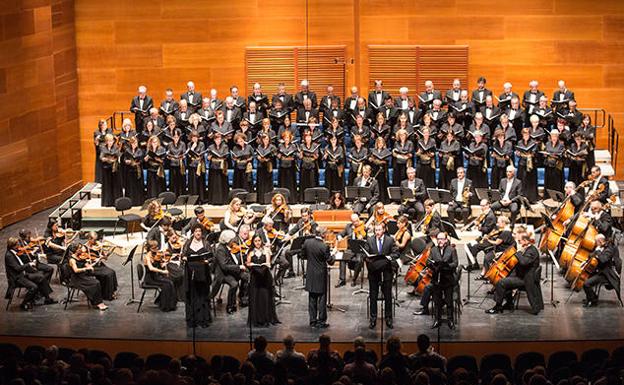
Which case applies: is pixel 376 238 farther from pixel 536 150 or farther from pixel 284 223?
pixel 536 150

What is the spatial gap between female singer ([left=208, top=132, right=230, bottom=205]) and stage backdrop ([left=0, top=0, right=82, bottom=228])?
306 centimetres

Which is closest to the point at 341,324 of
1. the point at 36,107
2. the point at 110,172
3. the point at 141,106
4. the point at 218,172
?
the point at 218,172

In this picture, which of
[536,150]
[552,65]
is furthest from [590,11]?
[536,150]

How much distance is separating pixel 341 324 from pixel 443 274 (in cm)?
129

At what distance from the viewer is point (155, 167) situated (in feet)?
60.4

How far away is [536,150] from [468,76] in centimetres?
312

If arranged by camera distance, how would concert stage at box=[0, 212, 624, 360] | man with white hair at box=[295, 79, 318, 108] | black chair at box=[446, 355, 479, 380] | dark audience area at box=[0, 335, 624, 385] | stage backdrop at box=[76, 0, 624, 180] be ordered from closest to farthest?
1. dark audience area at box=[0, 335, 624, 385]
2. black chair at box=[446, 355, 479, 380]
3. concert stage at box=[0, 212, 624, 360]
4. man with white hair at box=[295, 79, 318, 108]
5. stage backdrop at box=[76, 0, 624, 180]

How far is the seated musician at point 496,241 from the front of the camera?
49.3 ft

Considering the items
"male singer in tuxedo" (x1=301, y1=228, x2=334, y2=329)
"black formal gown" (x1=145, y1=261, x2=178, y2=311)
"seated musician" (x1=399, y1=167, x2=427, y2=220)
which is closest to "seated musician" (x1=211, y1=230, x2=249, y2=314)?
"black formal gown" (x1=145, y1=261, x2=178, y2=311)

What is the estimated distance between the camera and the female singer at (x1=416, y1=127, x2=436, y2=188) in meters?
18.3

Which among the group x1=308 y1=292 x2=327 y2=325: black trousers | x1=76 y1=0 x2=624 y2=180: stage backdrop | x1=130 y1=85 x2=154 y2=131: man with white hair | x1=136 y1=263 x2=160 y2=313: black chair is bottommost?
x1=308 y1=292 x2=327 y2=325: black trousers

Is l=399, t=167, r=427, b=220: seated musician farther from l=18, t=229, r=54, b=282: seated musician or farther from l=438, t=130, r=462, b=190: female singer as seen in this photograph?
l=18, t=229, r=54, b=282: seated musician

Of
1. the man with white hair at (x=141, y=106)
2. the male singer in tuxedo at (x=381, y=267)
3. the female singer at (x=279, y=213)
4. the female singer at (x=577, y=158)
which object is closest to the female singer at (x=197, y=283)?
the male singer in tuxedo at (x=381, y=267)

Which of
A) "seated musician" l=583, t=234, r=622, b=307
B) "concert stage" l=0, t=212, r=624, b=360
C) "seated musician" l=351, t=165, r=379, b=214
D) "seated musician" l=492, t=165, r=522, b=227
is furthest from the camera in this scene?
"seated musician" l=351, t=165, r=379, b=214
